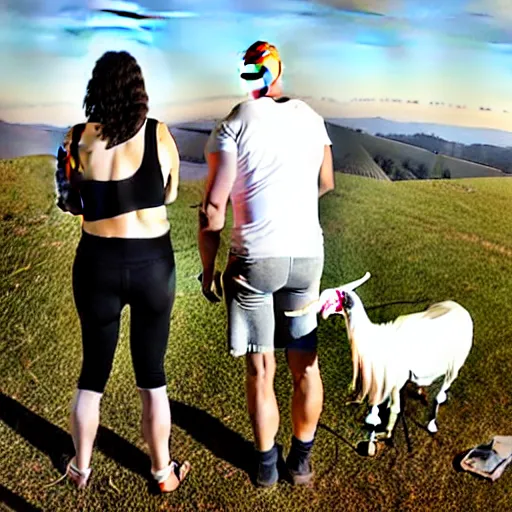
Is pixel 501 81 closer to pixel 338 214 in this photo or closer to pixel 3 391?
pixel 338 214

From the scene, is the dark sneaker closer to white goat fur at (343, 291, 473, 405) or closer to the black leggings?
white goat fur at (343, 291, 473, 405)

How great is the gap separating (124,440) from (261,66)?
0.87 m

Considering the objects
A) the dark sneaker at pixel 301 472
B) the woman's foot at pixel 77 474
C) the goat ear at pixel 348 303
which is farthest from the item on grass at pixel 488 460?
the woman's foot at pixel 77 474

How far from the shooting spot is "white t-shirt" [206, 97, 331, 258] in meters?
1.50

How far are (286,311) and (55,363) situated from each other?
0.53 m

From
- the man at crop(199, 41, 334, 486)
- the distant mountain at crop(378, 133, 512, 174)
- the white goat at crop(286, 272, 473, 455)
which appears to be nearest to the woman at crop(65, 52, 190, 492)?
the man at crop(199, 41, 334, 486)

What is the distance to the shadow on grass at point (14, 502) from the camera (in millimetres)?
1790

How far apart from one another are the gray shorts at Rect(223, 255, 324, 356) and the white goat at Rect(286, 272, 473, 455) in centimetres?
7

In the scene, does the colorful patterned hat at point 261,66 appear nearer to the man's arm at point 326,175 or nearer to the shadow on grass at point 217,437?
the man's arm at point 326,175

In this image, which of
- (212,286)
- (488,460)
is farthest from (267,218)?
(488,460)

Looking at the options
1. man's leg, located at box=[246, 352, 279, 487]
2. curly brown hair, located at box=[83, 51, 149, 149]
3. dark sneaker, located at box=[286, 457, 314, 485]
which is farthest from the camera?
dark sneaker, located at box=[286, 457, 314, 485]

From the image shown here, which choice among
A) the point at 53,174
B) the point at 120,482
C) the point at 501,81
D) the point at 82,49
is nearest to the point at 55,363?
the point at 120,482

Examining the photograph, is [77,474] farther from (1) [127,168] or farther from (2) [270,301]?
(1) [127,168]

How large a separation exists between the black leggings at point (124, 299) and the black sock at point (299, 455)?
1.14 feet
